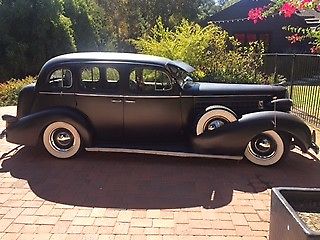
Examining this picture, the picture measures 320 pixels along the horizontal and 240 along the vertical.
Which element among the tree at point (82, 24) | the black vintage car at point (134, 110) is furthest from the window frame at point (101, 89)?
the tree at point (82, 24)

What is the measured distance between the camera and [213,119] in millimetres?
5473

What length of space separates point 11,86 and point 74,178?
808 centimetres

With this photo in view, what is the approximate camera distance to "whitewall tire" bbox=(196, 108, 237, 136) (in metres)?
5.45

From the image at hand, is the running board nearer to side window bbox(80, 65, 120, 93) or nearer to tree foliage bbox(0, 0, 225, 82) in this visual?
side window bbox(80, 65, 120, 93)

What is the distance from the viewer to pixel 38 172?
5238 mm

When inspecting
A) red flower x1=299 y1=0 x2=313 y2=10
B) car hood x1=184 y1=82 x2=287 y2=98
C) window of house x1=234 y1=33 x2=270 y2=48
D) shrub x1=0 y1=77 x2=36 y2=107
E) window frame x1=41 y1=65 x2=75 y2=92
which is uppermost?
red flower x1=299 y1=0 x2=313 y2=10

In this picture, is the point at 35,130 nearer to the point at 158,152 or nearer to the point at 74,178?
the point at 74,178

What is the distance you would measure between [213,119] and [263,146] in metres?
0.86

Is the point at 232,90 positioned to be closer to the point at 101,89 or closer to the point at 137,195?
the point at 101,89

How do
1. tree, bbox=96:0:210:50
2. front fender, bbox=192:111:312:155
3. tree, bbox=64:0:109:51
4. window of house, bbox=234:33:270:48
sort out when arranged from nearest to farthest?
front fender, bbox=192:111:312:155 → tree, bbox=64:0:109:51 → window of house, bbox=234:33:270:48 → tree, bbox=96:0:210:50

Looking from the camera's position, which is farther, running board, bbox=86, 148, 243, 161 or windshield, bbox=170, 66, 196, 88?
windshield, bbox=170, 66, 196, 88

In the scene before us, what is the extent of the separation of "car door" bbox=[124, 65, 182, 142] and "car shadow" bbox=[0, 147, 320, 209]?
444 millimetres

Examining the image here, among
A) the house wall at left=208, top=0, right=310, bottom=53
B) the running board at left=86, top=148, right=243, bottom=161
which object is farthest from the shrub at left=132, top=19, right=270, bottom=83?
the house wall at left=208, top=0, right=310, bottom=53

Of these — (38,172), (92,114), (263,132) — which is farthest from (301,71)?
(38,172)
